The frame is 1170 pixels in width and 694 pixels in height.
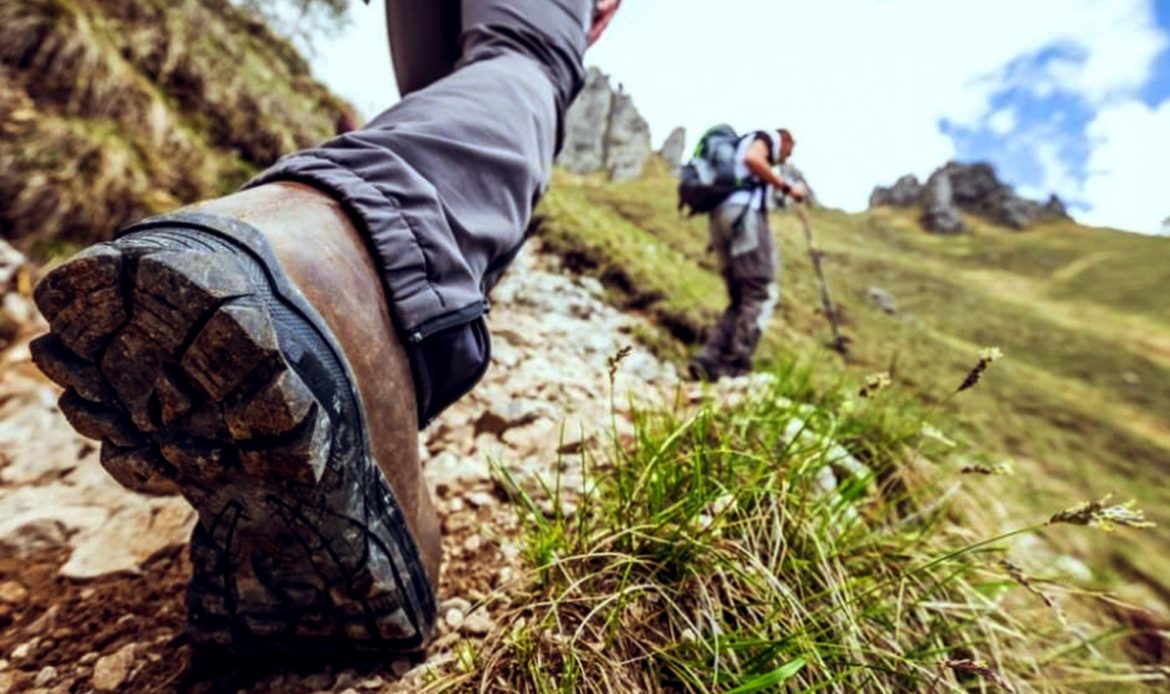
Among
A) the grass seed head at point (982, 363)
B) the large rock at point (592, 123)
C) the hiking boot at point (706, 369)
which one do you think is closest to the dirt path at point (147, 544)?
the grass seed head at point (982, 363)

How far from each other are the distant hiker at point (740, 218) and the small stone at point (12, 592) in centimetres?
336

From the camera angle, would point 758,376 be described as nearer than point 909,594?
No

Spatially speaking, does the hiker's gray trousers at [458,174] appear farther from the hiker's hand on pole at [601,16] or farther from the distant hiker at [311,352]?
the hiker's hand on pole at [601,16]

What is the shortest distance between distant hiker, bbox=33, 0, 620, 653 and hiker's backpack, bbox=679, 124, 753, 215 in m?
3.42

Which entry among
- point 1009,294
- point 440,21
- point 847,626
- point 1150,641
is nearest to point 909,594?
point 847,626

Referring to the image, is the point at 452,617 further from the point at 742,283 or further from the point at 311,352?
the point at 742,283

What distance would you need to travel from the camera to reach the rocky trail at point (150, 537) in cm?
88

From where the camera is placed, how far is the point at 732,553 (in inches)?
39.9

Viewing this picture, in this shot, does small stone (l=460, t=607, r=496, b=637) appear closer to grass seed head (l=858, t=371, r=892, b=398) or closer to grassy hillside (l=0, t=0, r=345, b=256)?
grass seed head (l=858, t=371, r=892, b=398)

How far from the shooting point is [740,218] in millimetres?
4160

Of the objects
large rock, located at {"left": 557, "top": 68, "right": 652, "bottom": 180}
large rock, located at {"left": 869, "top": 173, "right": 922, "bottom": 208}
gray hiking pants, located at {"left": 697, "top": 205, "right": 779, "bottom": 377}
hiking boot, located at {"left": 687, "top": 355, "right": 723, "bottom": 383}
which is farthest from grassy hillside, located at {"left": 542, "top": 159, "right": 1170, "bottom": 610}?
large rock, located at {"left": 869, "top": 173, "right": 922, "bottom": 208}

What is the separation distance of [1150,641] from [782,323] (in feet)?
15.3

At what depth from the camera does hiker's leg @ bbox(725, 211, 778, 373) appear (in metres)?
3.94

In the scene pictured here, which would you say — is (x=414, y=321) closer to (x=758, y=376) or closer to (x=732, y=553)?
(x=732, y=553)
